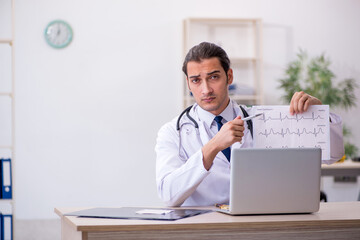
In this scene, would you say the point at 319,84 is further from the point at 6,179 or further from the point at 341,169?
the point at 6,179

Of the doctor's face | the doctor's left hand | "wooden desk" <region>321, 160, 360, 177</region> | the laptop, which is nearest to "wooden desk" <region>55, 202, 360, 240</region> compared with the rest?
the laptop

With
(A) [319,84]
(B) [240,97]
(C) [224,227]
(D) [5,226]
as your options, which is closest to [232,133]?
(C) [224,227]

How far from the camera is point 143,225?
1720mm

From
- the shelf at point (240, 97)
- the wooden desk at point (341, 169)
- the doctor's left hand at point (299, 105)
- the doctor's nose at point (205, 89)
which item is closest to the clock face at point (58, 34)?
the shelf at point (240, 97)

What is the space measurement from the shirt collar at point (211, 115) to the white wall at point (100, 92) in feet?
10.9

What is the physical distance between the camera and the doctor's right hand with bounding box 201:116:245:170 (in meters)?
2.03

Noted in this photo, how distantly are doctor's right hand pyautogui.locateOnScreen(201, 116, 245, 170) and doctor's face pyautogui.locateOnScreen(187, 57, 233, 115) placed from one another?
0.37 metres

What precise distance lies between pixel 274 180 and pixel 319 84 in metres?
3.97

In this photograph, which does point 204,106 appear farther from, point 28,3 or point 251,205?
point 28,3

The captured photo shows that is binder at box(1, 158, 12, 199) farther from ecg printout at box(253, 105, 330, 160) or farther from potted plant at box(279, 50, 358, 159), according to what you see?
potted plant at box(279, 50, 358, 159)

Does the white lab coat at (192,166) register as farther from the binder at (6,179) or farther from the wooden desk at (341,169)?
the wooden desk at (341,169)

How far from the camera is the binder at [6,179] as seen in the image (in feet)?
13.1

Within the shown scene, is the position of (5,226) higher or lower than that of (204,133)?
lower

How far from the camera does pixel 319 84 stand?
5.64m
